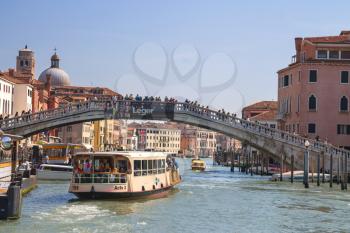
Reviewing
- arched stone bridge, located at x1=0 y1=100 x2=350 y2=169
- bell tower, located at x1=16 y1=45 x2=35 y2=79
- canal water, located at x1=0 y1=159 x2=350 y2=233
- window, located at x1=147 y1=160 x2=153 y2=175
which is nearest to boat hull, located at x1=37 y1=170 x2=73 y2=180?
canal water, located at x1=0 y1=159 x2=350 y2=233

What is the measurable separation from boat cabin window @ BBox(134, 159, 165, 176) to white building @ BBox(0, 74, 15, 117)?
20894 millimetres

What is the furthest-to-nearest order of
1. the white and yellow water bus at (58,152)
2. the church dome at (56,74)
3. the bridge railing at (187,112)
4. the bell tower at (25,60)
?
the church dome at (56,74), the bell tower at (25,60), the white and yellow water bus at (58,152), the bridge railing at (187,112)

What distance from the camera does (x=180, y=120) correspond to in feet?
106

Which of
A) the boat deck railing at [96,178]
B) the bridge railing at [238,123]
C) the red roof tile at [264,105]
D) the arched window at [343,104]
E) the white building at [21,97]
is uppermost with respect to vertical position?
the red roof tile at [264,105]

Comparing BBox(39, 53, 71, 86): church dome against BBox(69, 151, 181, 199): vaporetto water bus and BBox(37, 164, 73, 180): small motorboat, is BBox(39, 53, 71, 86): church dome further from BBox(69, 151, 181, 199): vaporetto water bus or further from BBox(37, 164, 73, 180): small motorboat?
BBox(69, 151, 181, 199): vaporetto water bus

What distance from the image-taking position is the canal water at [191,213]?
15.2m

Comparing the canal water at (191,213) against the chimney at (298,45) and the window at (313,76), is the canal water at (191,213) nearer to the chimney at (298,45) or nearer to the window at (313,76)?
the window at (313,76)

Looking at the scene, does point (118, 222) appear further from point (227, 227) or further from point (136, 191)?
point (136, 191)

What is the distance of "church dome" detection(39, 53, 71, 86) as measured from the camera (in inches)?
3420

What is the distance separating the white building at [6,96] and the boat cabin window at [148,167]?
68.5 ft

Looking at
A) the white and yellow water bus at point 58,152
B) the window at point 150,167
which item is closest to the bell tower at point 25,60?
the white and yellow water bus at point 58,152

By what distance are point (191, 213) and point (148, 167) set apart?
12.4 ft

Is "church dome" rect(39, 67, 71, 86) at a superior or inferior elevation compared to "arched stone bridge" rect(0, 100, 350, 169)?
superior

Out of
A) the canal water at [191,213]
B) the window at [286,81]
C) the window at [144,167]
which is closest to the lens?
the canal water at [191,213]
